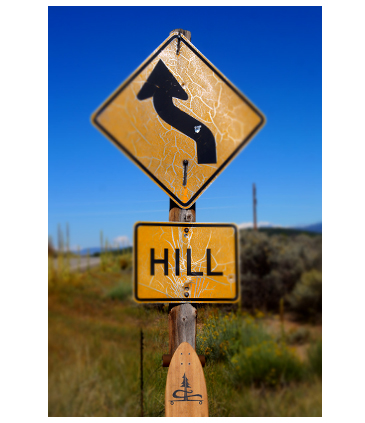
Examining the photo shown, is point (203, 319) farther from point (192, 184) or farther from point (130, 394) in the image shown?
point (130, 394)

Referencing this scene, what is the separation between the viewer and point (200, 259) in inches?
45.8

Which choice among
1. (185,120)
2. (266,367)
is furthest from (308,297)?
(185,120)

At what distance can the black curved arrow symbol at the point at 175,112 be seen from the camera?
1156 mm

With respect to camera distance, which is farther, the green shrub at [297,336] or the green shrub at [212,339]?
the green shrub at [297,336]

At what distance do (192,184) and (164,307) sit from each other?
615mm

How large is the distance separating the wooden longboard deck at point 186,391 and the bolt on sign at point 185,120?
640mm

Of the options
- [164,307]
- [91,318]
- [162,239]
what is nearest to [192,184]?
[162,239]

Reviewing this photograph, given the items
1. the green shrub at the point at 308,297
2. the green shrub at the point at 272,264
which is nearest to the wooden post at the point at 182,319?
the green shrub at the point at 272,264

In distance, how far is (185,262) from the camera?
1.16 meters

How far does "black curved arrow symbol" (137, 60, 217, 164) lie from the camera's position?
1156 millimetres

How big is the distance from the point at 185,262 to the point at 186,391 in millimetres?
494

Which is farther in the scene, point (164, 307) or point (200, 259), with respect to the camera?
point (164, 307)

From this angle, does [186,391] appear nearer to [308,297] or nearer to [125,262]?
[125,262]

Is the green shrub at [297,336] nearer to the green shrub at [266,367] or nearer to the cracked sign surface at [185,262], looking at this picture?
the green shrub at [266,367]
